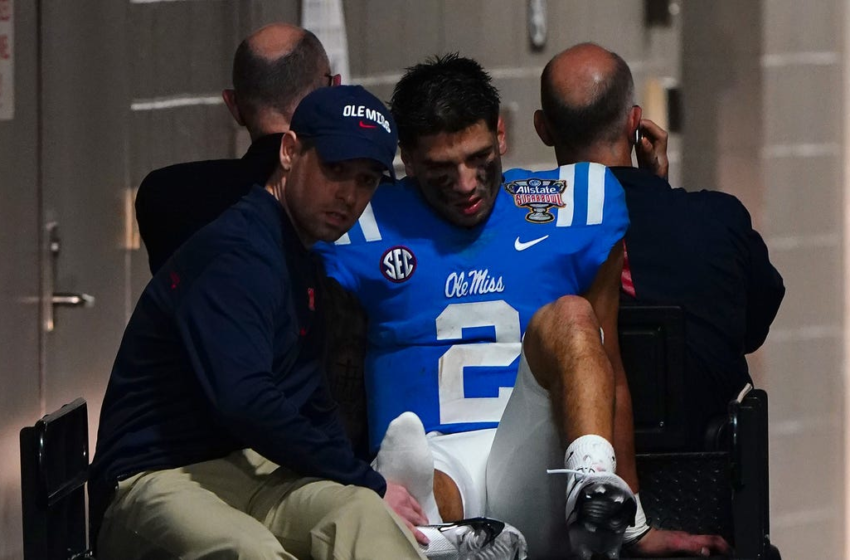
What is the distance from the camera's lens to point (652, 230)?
3711mm

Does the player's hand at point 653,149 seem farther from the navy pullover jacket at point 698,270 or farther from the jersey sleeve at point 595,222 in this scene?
the jersey sleeve at point 595,222

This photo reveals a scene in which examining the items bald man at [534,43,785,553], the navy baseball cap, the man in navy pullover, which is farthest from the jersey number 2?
the navy baseball cap

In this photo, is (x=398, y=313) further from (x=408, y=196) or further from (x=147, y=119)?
(x=147, y=119)

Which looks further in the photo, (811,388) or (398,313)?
(811,388)

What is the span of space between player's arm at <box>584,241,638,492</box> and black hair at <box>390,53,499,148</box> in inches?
16.2

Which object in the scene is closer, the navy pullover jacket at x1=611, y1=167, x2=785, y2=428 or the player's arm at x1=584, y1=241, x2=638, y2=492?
the player's arm at x1=584, y1=241, x2=638, y2=492

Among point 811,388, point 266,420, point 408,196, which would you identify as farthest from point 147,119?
point 266,420

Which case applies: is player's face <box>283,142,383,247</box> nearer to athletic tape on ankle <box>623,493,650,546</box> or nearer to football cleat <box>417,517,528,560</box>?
football cleat <box>417,517,528,560</box>

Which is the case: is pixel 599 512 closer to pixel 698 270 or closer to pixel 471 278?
pixel 471 278

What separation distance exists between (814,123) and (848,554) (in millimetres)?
1602

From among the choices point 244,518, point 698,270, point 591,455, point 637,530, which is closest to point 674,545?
point 637,530

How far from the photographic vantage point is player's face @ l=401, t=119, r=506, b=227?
Result: 3.54 metres

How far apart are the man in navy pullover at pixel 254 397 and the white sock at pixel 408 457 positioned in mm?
67

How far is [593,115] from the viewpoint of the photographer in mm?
3922
